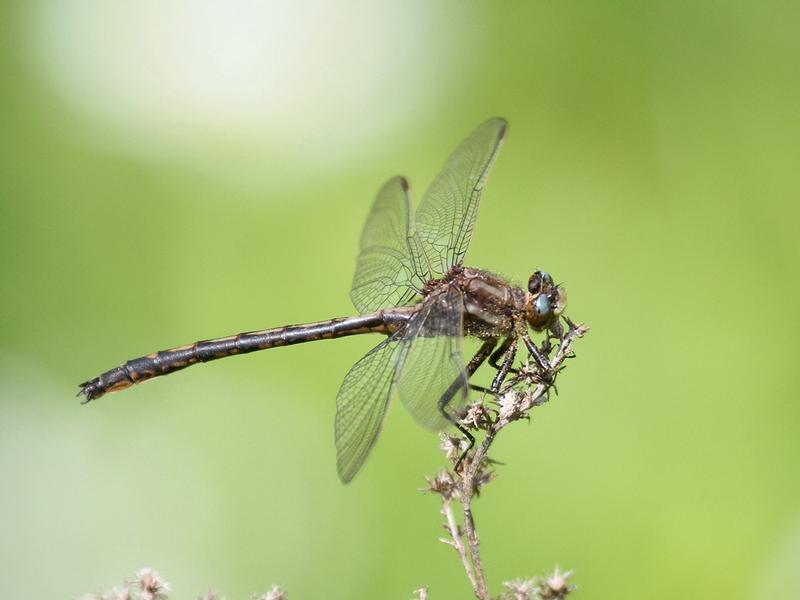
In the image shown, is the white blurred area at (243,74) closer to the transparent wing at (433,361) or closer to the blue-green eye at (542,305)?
the transparent wing at (433,361)

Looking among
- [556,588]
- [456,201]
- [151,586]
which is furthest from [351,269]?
[556,588]

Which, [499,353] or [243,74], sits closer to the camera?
[499,353]

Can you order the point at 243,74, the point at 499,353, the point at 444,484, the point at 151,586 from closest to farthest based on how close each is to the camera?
the point at 151,586
the point at 444,484
the point at 499,353
the point at 243,74

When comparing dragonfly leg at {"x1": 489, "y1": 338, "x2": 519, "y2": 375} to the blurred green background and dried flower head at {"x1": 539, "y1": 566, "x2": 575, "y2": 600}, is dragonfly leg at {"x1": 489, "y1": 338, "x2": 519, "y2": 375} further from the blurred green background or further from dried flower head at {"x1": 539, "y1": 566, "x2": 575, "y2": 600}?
dried flower head at {"x1": 539, "y1": 566, "x2": 575, "y2": 600}

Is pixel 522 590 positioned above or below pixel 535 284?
below

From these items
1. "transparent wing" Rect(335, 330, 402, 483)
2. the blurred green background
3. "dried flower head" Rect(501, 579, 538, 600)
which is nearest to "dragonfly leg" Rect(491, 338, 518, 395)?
"transparent wing" Rect(335, 330, 402, 483)

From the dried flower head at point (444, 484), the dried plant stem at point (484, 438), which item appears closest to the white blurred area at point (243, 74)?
the dried plant stem at point (484, 438)

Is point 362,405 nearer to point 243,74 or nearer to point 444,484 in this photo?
point 444,484

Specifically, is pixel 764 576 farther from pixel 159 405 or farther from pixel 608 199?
pixel 159 405
